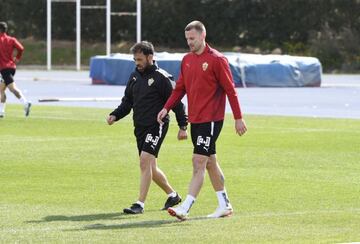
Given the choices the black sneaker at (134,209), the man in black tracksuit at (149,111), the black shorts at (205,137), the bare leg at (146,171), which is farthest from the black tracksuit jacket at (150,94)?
the black sneaker at (134,209)

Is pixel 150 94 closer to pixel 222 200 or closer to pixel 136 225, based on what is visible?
pixel 222 200

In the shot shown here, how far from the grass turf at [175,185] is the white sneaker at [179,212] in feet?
0.27

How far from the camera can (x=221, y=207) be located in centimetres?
1219

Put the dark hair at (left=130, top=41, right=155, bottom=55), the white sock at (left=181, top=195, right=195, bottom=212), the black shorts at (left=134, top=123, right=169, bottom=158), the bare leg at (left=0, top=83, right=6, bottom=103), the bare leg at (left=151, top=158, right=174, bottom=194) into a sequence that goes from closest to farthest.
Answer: the white sock at (left=181, top=195, right=195, bottom=212) → the dark hair at (left=130, top=41, right=155, bottom=55) → the black shorts at (left=134, top=123, right=169, bottom=158) → the bare leg at (left=151, top=158, right=174, bottom=194) → the bare leg at (left=0, top=83, right=6, bottom=103)

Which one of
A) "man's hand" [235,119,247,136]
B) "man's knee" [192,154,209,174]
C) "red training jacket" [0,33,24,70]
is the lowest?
"red training jacket" [0,33,24,70]

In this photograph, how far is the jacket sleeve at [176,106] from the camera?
12.7 meters

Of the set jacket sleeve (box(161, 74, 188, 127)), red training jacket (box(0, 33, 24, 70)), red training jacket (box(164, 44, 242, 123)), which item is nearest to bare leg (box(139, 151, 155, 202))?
jacket sleeve (box(161, 74, 188, 127))

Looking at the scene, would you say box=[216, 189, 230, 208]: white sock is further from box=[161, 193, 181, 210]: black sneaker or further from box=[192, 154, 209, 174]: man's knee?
box=[161, 193, 181, 210]: black sneaker

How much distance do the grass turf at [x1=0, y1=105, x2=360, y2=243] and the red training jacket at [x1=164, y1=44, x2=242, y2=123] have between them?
106cm

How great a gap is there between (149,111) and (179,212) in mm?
1537

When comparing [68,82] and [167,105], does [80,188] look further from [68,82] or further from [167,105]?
[68,82]

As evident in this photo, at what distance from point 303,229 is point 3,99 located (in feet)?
55.0

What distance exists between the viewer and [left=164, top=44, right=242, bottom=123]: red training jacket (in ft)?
39.9

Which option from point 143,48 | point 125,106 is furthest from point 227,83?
point 125,106
